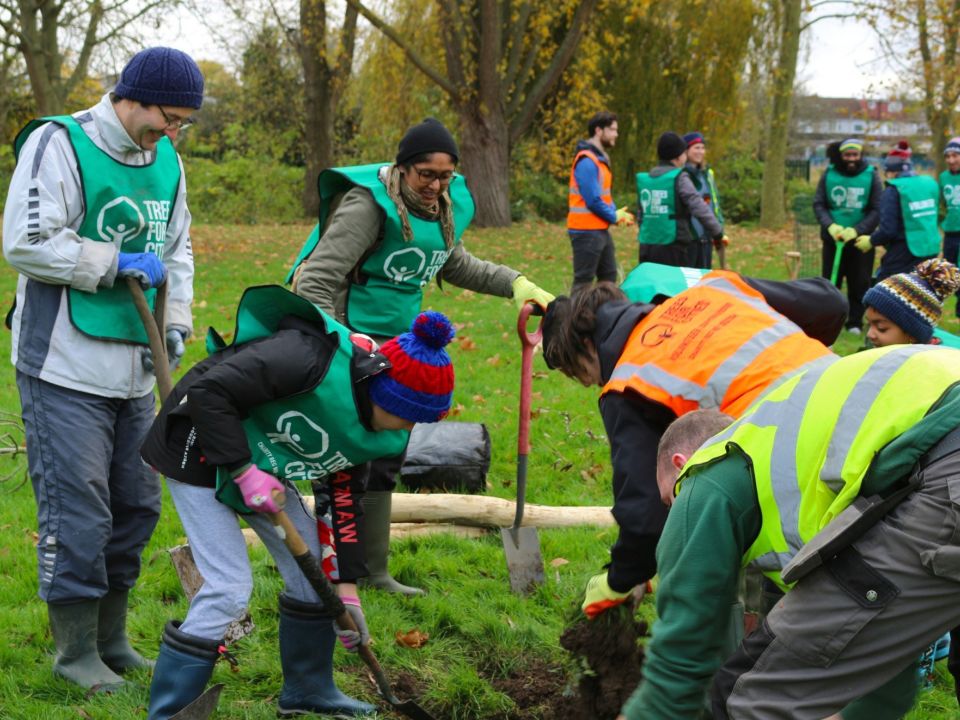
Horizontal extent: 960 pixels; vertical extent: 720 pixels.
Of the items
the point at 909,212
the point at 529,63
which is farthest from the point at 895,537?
the point at 529,63

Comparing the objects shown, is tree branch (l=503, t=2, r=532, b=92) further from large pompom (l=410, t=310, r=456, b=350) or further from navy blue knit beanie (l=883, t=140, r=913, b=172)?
large pompom (l=410, t=310, r=456, b=350)

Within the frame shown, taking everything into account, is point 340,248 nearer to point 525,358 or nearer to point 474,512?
point 525,358

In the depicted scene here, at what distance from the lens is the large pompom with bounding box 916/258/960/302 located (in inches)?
170

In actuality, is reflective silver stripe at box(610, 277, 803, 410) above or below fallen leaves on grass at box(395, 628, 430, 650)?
above

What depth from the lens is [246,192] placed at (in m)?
26.1

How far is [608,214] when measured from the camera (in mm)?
9273

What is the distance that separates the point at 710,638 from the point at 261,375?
4.68 ft

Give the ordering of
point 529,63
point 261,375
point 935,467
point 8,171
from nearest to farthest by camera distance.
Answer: point 935,467, point 261,375, point 529,63, point 8,171

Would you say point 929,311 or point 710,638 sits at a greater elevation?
point 929,311

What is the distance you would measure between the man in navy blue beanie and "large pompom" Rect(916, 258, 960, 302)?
9.91 feet

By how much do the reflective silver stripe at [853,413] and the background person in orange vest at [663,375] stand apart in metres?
0.85

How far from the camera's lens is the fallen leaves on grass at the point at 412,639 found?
413 cm

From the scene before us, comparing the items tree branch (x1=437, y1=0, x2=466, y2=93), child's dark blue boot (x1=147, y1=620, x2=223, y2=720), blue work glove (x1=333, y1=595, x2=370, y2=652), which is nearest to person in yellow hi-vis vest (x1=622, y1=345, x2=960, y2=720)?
blue work glove (x1=333, y1=595, x2=370, y2=652)

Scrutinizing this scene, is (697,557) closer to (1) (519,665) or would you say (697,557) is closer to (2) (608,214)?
(1) (519,665)
